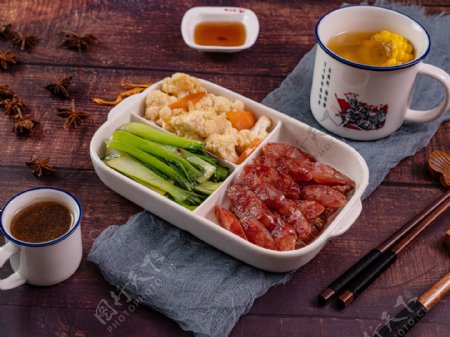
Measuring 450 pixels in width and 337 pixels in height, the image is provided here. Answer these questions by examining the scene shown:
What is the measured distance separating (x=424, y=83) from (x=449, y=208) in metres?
0.72

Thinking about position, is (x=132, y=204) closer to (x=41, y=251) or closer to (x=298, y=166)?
(x=41, y=251)

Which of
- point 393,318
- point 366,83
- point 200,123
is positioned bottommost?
point 393,318

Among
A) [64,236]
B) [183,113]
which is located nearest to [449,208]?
[183,113]

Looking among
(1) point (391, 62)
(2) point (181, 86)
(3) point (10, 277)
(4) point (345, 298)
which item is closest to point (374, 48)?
(1) point (391, 62)

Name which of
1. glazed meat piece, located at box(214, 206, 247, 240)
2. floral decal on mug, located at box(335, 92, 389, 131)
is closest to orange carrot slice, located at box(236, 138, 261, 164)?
glazed meat piece, located at box(214, 206, 247, 240)

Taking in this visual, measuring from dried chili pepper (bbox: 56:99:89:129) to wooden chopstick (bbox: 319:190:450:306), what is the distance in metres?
1.16

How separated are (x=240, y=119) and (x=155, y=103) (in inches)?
12.4

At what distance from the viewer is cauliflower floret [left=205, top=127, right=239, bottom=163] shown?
2.20 metres

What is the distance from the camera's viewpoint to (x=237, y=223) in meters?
1.99

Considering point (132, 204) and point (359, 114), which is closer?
point (132, 204)

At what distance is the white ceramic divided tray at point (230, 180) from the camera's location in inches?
75.2

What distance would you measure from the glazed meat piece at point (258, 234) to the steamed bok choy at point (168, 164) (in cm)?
19

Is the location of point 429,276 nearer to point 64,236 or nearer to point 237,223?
point 237,223

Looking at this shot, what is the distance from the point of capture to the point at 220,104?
2.36 metres
